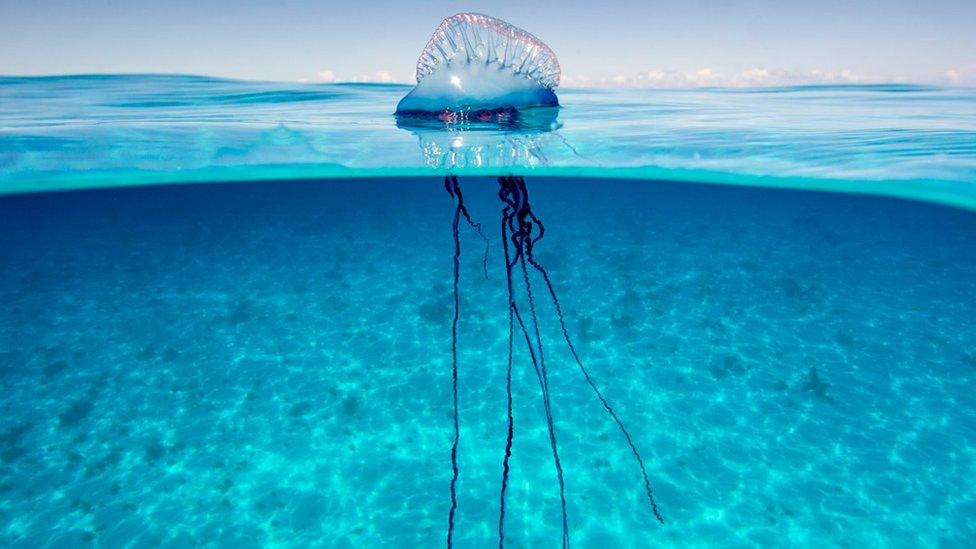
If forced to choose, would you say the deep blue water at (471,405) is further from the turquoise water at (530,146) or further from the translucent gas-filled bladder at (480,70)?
the translucent gas-filled bladder at (480,70)

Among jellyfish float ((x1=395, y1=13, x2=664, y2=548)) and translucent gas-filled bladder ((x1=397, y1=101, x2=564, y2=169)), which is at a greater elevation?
jellyfish float ((x1=395, y1=13, x2=664, y2=548))

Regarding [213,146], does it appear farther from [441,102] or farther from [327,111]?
[441,102]

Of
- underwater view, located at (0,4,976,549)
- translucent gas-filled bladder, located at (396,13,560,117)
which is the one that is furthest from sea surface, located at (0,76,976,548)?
translucent gas-filled bladder, located at (396,13,560,117)

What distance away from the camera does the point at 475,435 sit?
6.87m

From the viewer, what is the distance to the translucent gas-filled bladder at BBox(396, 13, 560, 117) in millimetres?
5852

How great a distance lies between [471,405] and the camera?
739 cm

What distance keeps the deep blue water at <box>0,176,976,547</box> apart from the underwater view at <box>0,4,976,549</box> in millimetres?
41

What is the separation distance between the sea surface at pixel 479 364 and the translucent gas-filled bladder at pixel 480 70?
37 centimetres

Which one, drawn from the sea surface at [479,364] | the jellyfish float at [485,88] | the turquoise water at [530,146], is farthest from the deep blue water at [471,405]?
the turquoise water at [530,146]

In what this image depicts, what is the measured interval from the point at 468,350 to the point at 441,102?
377 cm

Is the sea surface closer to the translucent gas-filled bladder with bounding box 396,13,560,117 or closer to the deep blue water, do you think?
the deep blue water

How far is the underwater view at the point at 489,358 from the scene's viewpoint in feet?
19.0

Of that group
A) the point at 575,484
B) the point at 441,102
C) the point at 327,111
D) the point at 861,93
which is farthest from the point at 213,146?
the point at 861,93

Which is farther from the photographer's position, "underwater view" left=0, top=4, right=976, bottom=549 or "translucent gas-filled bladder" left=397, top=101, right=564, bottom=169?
"translucent gas-filled bladder" left=397, top=101, right=564, bottom=169
